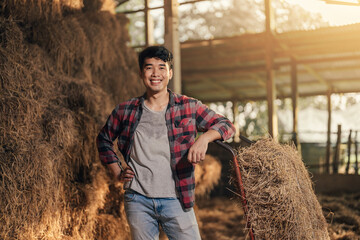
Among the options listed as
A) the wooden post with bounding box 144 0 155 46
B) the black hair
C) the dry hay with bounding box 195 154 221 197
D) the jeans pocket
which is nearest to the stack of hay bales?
the jeans pocket

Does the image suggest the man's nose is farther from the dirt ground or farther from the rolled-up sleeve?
the dirt ground

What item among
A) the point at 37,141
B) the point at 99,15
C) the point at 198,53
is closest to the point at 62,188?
the point at 37,141

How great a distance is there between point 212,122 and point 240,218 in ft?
11.8

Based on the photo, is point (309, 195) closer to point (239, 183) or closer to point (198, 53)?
point (239, 183)

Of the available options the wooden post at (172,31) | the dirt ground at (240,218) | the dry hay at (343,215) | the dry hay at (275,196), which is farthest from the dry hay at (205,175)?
the dry hay at (275,196)

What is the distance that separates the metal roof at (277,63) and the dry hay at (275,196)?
189 inches

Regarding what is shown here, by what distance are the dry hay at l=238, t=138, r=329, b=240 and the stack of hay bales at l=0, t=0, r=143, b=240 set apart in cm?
151

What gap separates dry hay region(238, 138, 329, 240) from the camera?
2.31 m

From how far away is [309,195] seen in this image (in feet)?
8.48

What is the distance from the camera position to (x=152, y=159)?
2275mm

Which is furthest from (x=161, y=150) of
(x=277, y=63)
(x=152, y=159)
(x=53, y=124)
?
(x=277, y=63)

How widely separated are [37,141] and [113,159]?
0.99 meters

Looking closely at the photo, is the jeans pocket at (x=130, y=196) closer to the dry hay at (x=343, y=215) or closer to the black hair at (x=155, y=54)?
the black hair at (x=155, y=54)

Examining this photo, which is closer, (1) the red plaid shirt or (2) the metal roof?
(1) the red plaid shirt
